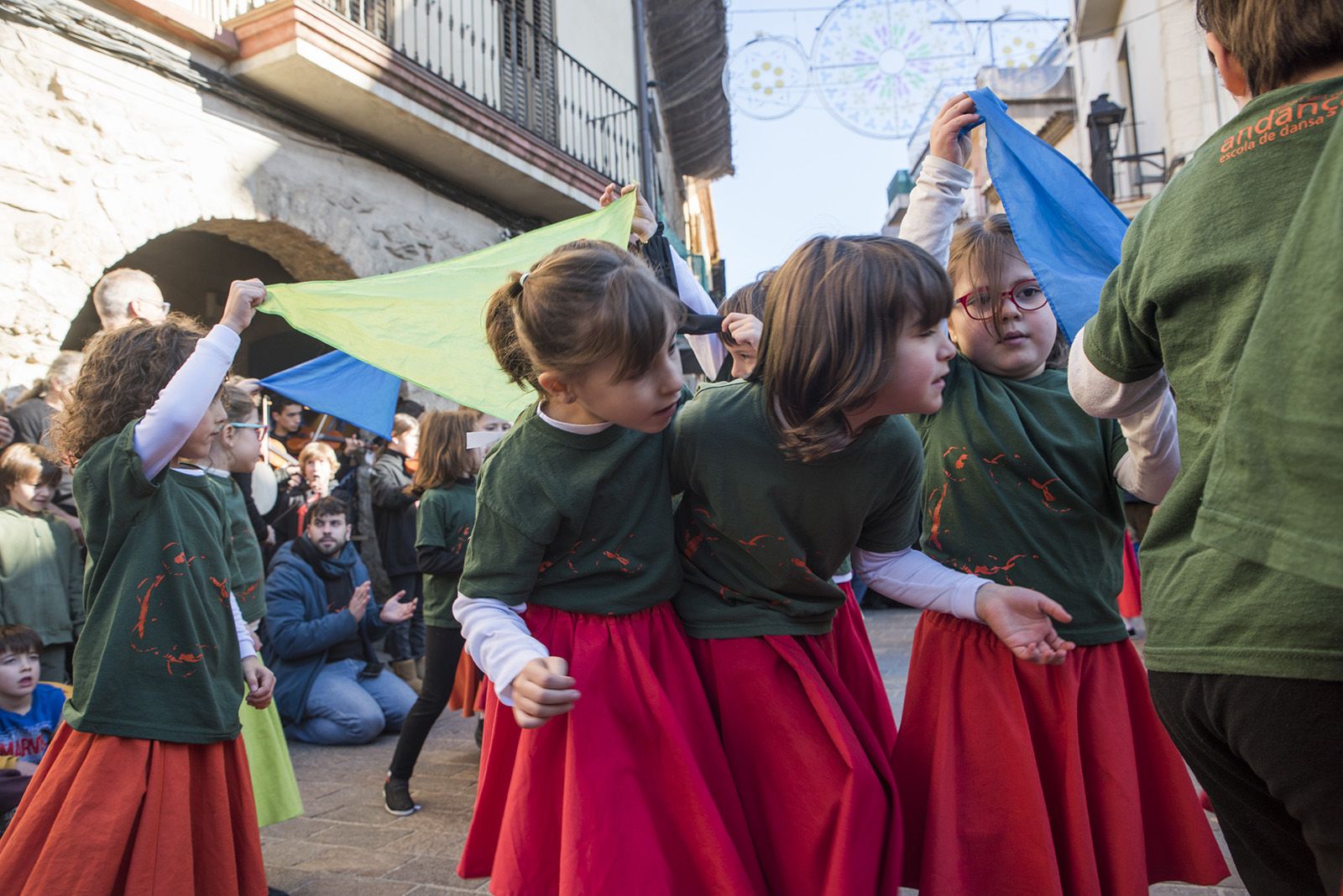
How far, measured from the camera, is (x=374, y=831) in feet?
12.2

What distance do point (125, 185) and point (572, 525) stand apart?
217 inches

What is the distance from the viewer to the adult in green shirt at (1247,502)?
1.13m

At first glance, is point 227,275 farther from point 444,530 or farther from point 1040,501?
point 1040,501

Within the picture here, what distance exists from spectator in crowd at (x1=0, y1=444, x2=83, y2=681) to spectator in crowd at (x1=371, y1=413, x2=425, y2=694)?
207 cm

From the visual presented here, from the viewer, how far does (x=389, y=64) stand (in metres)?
7.71

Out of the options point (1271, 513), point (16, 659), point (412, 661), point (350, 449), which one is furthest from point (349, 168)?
point (1271, 513)

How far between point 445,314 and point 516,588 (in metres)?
1.68

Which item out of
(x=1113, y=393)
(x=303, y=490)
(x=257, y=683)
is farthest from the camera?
(x=303, y=490)

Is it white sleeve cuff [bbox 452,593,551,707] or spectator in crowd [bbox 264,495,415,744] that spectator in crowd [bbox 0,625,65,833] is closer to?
spectator in crowd [bbox 264,495,415,744]

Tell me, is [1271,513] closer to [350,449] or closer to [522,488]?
[522,488]

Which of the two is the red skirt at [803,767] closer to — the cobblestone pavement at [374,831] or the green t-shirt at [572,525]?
the green t-shirt at [572,525]

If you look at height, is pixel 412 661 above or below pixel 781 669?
below

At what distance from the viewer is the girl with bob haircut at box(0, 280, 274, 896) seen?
219 cm

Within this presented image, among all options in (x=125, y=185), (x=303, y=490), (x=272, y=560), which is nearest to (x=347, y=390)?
(x=272, y=560)
